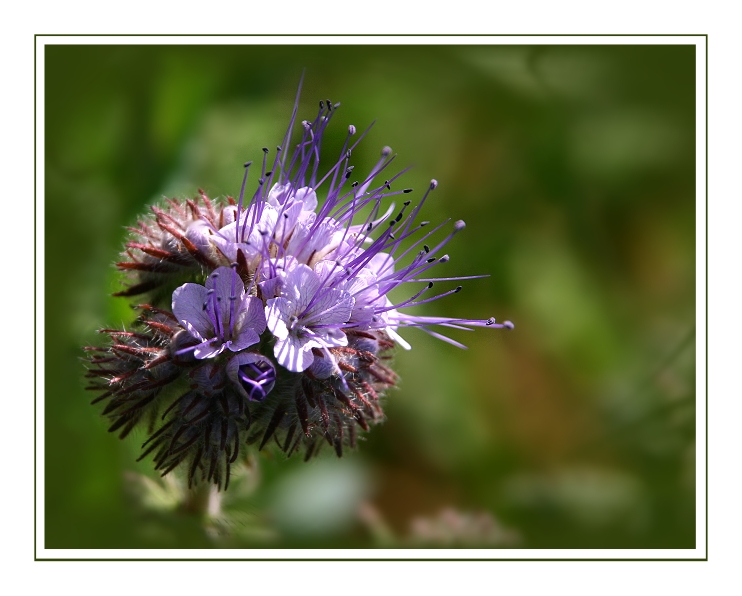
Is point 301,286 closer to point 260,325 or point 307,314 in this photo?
point 307,314

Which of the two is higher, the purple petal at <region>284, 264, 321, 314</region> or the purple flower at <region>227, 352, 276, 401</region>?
the purple petal at <region>284, 264, 321, 314</region>

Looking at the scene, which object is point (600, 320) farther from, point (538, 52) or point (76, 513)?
point (76, 513)

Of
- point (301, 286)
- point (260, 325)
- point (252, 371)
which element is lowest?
point (252, 371)

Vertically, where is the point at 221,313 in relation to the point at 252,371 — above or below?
above

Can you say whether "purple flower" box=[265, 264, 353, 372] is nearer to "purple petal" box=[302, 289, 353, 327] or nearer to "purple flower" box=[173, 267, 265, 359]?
"purple petal" box=[302, 289, 353, 327]

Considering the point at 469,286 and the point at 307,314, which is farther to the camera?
the point at 469,286


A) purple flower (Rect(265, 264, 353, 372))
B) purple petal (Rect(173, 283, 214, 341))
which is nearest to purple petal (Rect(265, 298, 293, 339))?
purple flower (Rect(265, 264, 353, 372))

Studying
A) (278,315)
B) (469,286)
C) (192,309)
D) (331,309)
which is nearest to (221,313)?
(192,309)
